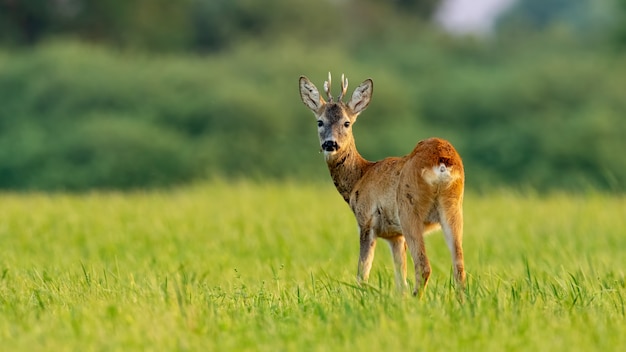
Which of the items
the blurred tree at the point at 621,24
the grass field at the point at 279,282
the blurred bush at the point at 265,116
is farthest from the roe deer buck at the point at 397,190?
the blurred tree at the point at 621,24

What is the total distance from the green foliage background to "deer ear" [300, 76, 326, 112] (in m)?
13.5

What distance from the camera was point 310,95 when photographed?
8.31 m

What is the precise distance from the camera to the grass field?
567 centimetres

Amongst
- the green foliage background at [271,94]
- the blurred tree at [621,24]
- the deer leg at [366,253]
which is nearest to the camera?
the deer leg at [366,253]

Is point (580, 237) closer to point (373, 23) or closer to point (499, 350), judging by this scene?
point (499, 350)

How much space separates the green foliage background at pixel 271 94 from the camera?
25281 millimetres

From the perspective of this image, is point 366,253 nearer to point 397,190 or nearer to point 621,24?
point 397,190

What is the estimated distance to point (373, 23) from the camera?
3466cm

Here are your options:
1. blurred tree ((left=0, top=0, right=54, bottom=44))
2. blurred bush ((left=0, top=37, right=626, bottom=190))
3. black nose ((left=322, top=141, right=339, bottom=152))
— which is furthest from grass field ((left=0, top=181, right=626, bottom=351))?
blurred tree ((left=0, top=0, right=54, bottom=44))

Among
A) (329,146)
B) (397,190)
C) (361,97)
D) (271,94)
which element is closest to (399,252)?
(397,190)

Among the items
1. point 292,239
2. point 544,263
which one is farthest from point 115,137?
point 544,263

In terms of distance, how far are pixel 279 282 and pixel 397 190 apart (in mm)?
1376

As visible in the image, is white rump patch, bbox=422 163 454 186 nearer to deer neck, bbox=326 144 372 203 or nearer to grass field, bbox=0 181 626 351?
grass field, bbox=0 181 626 351

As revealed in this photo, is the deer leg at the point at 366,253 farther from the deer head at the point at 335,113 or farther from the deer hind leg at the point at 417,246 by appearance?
the deer head at the point at 335,113
